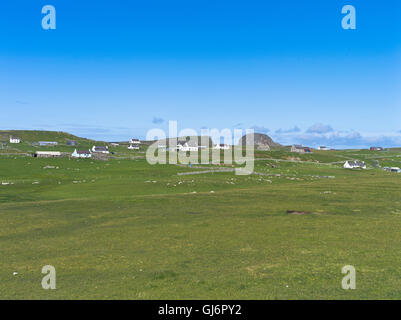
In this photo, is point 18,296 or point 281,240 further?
point 281,240

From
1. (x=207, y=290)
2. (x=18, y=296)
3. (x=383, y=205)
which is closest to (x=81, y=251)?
(x=18, y=296)

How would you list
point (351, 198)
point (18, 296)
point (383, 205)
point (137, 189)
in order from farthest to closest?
1. point (137, 189)
2. point (351, 198)
3. point (383, 205)
4. point (18, 296)

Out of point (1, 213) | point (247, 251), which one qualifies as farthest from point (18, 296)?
point (1, 213)

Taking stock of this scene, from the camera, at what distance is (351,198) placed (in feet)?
175

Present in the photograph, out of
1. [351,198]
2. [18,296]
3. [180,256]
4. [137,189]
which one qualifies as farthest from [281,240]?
[137,189]

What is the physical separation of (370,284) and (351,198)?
3862 cm

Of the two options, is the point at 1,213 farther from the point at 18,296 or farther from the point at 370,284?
the point at 370,284

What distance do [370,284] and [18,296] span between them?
20.0 meters
